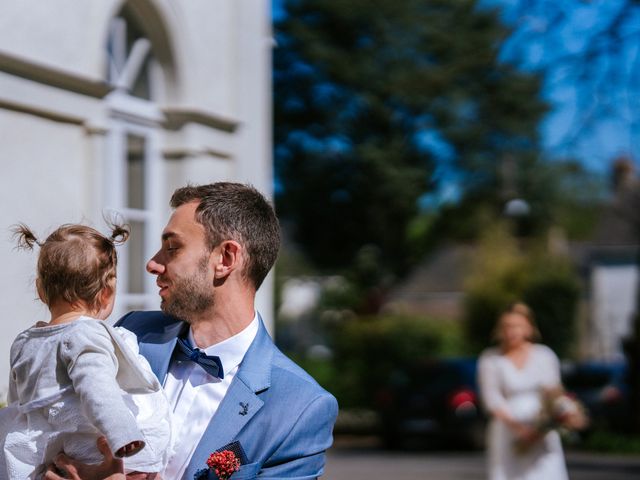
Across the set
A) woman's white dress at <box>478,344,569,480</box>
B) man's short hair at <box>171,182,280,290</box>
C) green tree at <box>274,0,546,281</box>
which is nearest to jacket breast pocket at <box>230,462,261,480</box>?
man's short hair at <box>171,182,280,290</box>

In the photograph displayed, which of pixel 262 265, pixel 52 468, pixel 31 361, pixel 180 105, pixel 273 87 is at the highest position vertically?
pixel 273 87

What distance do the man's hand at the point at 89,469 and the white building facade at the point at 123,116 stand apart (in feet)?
10.2

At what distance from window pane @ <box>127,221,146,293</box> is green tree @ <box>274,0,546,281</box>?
3337 cm

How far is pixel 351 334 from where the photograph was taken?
26188mm

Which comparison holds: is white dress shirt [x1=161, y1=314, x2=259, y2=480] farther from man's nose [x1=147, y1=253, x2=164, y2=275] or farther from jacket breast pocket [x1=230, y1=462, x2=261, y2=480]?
man's nose [x1=147, y1=253, x2=164, y2=275]

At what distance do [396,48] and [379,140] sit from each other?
3.37 metres

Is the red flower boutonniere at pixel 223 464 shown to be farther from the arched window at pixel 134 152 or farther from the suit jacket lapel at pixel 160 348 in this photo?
the arched window at pixel 134 152

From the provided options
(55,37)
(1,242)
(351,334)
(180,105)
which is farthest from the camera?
(351,334)

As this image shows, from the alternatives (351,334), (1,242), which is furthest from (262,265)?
(351,334)

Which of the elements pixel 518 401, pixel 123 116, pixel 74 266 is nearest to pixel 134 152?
pixel 123 116

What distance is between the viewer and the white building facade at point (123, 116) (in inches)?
265

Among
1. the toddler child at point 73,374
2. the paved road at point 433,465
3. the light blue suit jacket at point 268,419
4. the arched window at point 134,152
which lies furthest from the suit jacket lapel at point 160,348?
the paved road at point 433,465

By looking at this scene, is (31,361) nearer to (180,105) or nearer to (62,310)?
(62,310)

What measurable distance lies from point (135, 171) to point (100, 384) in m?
5.47
